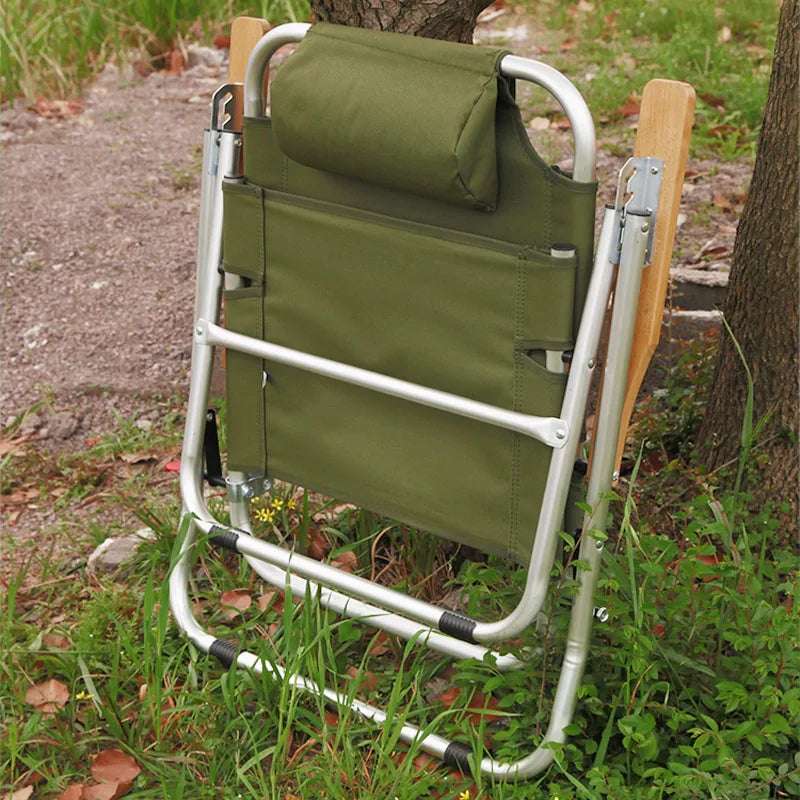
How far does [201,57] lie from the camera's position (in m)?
5.36

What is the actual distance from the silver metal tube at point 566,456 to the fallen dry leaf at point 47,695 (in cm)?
87

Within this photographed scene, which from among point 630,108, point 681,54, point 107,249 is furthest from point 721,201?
point 107,249

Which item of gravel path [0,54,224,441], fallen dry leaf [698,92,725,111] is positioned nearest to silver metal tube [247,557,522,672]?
gravel path [0,54,224,441]

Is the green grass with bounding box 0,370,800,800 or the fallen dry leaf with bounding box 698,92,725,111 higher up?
the fallen dry leaf with bounding box 698,92,725,111

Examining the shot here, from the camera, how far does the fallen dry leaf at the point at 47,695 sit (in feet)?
7.42

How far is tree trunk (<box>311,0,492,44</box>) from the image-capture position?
7.26ft

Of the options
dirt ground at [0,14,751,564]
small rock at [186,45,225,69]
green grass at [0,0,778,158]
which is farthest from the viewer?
small rock at [186,45,225,69]

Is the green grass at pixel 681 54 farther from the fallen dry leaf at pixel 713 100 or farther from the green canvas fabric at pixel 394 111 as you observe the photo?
the green canvas fabric at pixel 394 111

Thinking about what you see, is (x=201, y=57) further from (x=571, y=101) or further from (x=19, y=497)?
(x=571, y=101)

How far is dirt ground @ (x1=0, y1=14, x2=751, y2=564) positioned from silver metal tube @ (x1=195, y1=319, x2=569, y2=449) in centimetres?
104

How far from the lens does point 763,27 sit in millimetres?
5016

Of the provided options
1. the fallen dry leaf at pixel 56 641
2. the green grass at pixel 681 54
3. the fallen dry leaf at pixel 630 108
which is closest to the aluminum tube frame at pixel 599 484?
the fallen dry leaf at pixel 56 641

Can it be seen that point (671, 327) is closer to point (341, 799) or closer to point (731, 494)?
point (731, 494)

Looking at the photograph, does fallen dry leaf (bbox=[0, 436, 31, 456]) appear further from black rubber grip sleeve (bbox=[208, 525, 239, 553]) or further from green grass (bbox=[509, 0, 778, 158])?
green grass (bbox=[509, 0, 778, 158])
